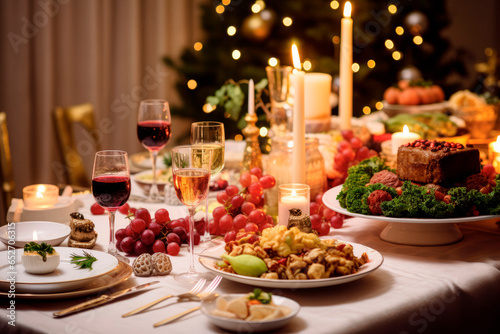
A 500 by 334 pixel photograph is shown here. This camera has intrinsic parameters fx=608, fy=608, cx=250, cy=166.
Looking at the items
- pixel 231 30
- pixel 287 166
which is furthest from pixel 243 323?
pixel 231 30

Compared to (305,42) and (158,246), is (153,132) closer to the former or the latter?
(158,246)

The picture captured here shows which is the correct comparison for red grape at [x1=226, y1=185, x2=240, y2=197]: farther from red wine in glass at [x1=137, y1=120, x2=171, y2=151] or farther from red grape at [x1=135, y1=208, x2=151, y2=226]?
red wine in glass at [x1=137, y1=120, x2=171, y2=151]

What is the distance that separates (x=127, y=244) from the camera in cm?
133

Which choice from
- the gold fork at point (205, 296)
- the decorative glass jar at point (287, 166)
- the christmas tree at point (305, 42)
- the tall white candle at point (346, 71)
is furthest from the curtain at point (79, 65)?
the gold fork at point (205, 296)

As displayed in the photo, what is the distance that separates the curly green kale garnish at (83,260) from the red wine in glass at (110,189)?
123 mm

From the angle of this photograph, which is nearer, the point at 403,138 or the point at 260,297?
the point at 260,297

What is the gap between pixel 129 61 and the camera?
13.5 feet

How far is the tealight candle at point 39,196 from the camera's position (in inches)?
59.0

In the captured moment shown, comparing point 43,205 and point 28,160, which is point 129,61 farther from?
point 43,205

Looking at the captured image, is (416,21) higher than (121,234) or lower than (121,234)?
higher

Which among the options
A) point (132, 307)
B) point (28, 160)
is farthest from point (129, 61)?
point (132, 307)

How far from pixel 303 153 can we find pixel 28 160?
7.97 ft

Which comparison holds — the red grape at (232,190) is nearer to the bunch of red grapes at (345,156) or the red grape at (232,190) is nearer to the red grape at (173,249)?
the red grape at (173,249)

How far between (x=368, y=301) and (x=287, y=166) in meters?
0.64
